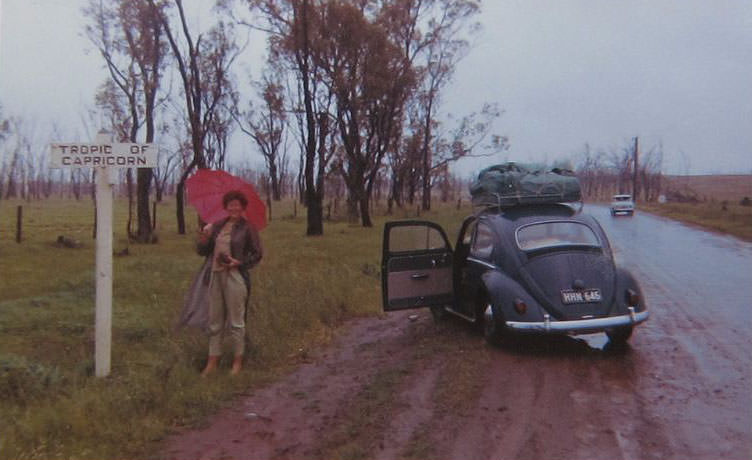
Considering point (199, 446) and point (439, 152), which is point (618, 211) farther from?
point (199, 446)

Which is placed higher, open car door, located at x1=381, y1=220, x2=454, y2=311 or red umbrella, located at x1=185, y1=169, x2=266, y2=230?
red umbrella, located at x1=185, y1=169, x2=266, y2=230

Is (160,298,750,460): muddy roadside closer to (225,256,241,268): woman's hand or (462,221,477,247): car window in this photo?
(225,256,241,268): woman's hand

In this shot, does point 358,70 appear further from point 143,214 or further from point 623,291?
point 623,291

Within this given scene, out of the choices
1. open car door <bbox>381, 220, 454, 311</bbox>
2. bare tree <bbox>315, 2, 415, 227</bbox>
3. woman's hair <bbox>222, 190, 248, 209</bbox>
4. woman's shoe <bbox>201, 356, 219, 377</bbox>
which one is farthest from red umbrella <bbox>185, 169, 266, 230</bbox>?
bare tree <bbox>315, 2, 415, 227</bbox>

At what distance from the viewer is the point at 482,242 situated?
8508mm

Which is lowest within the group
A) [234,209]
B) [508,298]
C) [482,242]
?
[508,298]

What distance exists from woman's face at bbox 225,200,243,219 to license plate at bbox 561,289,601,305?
11.2ft

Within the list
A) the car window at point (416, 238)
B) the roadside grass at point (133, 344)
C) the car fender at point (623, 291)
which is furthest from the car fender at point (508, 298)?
the roadside grass at point (133, 344)

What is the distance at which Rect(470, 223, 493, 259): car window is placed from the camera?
324 inches

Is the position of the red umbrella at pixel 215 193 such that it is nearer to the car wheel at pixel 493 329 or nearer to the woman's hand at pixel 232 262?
the woman's hand at pixel 232 262

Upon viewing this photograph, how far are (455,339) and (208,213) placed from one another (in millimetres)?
3251

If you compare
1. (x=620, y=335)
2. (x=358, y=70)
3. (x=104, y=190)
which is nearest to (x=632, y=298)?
(x=620, y=335)

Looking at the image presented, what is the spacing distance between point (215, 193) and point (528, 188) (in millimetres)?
3691

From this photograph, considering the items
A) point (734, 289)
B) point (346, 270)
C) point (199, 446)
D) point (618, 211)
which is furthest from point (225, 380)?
point (618, 211)
